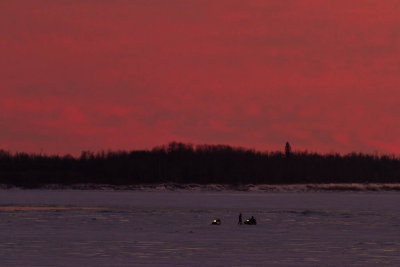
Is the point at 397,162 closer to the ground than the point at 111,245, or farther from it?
farther from it

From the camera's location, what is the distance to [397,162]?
127m

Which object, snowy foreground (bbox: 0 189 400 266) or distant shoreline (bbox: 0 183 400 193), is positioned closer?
snowy foreground (bbox: 0 189 400 266)

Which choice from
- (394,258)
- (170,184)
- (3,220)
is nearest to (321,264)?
(394,258)

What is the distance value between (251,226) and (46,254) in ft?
34.1

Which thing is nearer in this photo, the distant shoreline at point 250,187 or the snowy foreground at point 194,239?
the snowy foreground at point 194,239

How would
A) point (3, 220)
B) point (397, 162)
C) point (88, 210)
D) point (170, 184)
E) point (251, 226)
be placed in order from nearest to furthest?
point (251, 226), point (3, 220), point (88, 210), point (170, 184), point (397, 162)

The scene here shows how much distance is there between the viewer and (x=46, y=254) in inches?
808

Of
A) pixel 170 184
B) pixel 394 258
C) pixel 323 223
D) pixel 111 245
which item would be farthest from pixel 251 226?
pixel 170 184

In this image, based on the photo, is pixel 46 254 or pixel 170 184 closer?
pixel 46 254

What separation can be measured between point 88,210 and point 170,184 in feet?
258

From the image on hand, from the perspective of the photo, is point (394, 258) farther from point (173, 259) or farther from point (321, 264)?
point (173, 259)

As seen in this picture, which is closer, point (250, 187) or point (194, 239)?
point (194, 239)

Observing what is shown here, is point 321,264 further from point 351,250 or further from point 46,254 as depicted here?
point 46,254

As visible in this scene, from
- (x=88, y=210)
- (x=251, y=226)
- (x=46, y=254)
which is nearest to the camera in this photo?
(x=46, y=254)
